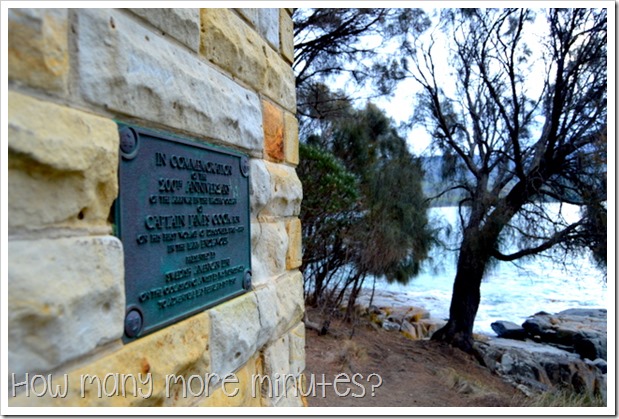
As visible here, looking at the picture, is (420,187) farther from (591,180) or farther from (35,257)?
(35,257)

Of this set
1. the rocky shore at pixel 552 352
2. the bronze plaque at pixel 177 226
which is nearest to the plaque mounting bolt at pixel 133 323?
the bronze plaque at pixel 177 226

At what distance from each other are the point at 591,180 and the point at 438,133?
2.50m

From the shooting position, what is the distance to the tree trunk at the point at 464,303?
7.63 metres

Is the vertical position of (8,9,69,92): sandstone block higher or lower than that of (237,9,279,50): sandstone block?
lower

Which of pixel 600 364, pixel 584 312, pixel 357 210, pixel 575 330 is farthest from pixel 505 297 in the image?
pixel 357 210

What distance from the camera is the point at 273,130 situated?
1.79m

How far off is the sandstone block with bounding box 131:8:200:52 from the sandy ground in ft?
10.0

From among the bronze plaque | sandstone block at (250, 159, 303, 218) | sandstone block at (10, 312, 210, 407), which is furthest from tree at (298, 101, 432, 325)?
sandstone block at (10, 312, 210, 407)

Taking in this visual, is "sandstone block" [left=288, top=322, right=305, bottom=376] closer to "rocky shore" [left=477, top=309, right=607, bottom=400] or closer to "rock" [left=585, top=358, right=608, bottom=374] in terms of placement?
"rocky shore" [left=477, top=309, right=607, bottom=400]

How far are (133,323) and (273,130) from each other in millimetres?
979

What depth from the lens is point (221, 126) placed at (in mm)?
1368

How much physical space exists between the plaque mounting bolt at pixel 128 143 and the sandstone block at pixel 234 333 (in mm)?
512

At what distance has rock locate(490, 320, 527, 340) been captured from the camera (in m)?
9.61

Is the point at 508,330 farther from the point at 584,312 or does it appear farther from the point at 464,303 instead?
the point at 584,312
